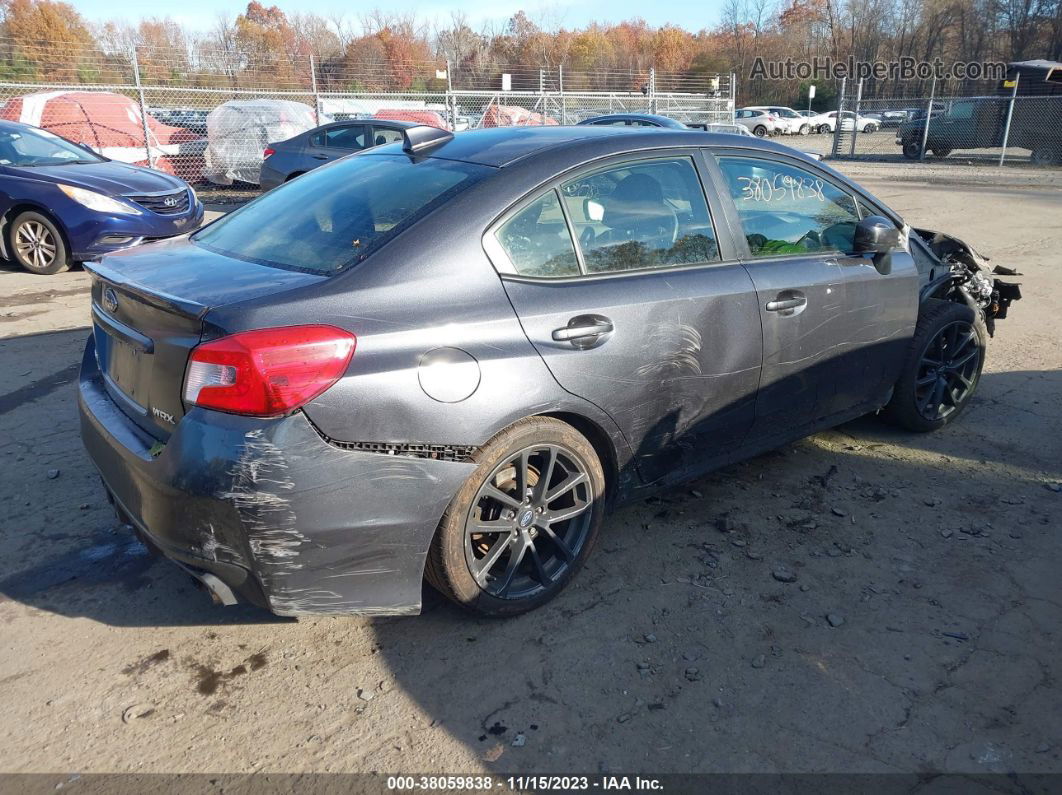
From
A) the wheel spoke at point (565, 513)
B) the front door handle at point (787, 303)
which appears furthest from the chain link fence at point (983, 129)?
the wheel spoke at point (565, 513)

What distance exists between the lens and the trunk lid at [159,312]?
2.52 metres

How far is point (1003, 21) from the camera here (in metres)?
53.5

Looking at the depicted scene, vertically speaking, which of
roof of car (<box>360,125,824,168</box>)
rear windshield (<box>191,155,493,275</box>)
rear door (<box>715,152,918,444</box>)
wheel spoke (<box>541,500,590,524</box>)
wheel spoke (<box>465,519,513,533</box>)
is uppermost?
roof of car (<box>360,125,824,168</box>)

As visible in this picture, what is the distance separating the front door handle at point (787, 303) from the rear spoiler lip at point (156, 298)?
225 cm

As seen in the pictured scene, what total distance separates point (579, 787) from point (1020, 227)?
1292 centimetres

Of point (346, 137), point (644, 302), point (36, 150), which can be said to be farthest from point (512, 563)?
point (346, 137)

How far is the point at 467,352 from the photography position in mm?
2637

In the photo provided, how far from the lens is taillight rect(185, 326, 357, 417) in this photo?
7.72 ft

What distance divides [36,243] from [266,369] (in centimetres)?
789

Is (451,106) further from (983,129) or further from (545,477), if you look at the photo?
(545,477)

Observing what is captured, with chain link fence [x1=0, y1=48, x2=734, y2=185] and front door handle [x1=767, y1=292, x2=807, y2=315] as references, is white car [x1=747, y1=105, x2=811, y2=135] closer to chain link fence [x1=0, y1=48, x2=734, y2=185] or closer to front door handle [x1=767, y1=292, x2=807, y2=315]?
chain link fence [x1=0, y1=48, x2=734, y2=185]

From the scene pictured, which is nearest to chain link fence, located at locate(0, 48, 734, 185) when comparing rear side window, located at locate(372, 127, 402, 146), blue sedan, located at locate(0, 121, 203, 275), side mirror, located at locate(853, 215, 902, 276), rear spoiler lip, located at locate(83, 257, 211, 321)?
rear side window, located at locate(372, 127, 402, 146)

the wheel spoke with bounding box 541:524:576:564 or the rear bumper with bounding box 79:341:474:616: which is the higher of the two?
the rear bumper with bounding box 79:341:474:616

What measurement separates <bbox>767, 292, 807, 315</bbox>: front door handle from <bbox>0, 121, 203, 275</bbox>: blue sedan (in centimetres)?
716
